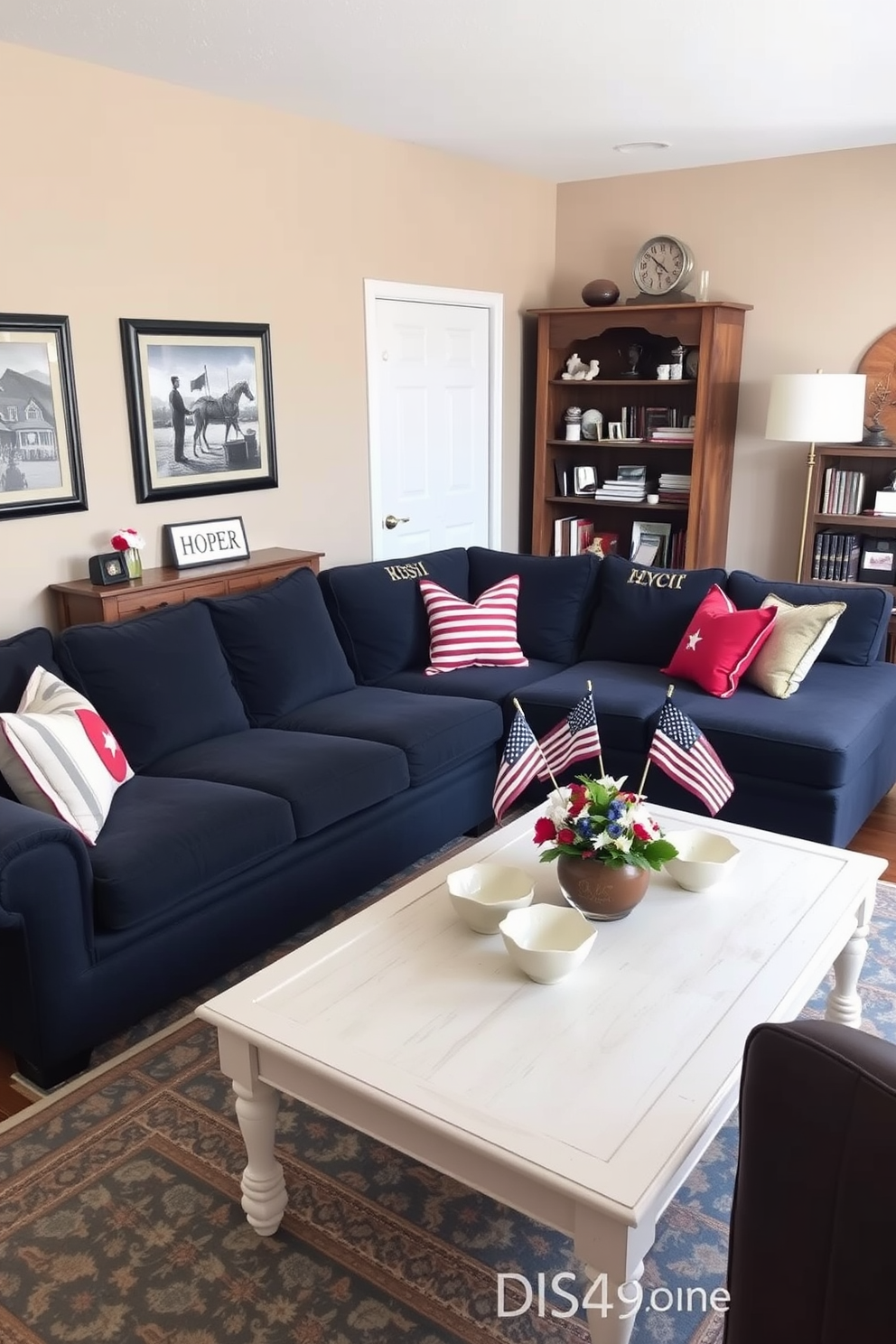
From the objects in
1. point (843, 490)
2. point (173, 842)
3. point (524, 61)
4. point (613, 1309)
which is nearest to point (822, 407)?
point (843, 490)

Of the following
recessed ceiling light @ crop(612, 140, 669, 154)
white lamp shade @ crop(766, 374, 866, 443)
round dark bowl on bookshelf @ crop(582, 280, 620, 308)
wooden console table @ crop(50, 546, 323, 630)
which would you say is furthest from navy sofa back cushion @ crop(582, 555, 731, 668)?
recessed ceiling light @ crop(612, 140, 669, 154)

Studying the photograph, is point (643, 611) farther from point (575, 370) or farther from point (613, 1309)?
point (613, 1309)

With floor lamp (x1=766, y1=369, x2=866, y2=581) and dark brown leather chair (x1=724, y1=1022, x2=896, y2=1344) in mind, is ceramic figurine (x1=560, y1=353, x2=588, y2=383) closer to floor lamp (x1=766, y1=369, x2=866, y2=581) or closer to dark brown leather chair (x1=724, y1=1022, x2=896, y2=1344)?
floor lamp (x1=766, y1=369, x2=866, y2=581)

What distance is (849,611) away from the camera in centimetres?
407

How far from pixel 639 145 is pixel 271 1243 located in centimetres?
469

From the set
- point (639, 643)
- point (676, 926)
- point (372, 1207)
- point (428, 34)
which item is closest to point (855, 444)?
point (639, 643)

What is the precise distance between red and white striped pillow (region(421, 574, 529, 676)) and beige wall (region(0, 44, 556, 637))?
30.0 inches

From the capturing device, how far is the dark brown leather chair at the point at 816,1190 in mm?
1167

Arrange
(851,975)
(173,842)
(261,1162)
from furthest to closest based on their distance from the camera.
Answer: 1. (173,842)
2. (851,975)
3. (261,1162)

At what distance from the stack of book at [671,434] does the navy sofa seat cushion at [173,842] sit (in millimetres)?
3336

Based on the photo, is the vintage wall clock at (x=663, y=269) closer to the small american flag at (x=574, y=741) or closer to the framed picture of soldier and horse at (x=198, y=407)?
the framed picture of soldier and horse at (x=198, y=407)

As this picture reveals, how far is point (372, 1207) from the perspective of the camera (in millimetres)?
2139

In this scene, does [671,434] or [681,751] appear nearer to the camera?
[681,751]

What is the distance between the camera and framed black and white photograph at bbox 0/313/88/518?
137 inches
